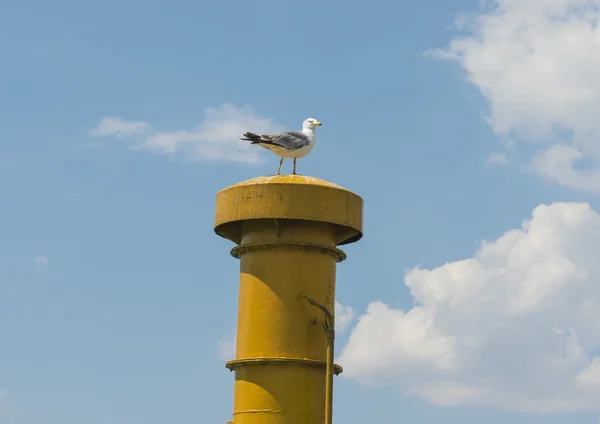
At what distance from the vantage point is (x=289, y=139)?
16.3 metres

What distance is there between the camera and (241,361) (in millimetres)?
14938

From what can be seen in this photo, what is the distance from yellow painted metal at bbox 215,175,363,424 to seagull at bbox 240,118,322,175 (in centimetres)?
85

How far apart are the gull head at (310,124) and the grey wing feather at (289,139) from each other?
29 cm

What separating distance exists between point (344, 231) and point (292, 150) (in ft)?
5.70

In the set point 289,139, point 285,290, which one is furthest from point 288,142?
point 285,290

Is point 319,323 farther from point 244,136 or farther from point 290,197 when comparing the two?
point 244,136

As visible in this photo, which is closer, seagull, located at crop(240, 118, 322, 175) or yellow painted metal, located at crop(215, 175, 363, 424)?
yellow painted metal, located at crop(215, 175, 363, 424)

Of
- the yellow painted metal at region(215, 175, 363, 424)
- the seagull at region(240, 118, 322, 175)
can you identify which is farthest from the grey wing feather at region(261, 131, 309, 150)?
the yellow painted metal at region(215, 175, 363, 424)

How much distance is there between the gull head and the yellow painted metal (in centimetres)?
146

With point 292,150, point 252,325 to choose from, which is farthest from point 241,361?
point 292,150

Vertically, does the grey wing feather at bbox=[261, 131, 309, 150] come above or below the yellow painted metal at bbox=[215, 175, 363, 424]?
above

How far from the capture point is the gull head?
55.0ft

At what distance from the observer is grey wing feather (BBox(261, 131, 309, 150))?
16203 mm

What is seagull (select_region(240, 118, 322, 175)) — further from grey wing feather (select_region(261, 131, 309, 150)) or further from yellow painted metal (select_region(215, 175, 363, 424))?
yellow painted metal (select_region(215, 175, 363, 424))
